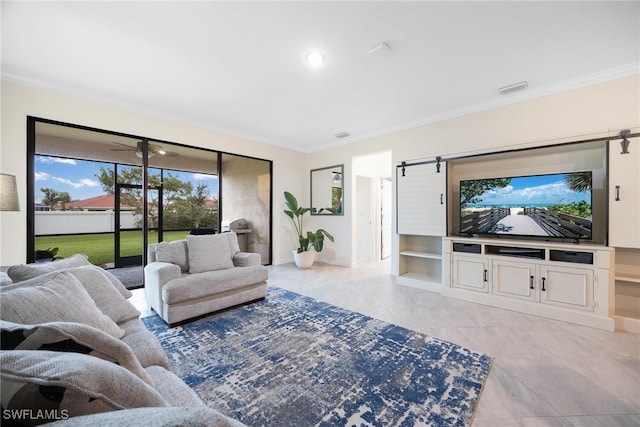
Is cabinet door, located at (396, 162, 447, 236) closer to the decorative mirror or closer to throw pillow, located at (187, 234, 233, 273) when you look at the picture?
the decorative mirror

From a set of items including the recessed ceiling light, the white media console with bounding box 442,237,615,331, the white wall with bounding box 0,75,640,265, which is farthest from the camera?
the white wall with bounding box 0,75,640,265

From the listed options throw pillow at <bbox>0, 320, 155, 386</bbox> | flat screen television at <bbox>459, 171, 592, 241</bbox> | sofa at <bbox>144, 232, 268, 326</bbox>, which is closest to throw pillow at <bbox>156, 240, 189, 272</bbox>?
sofa at <bbox>144, 232, 268, 326</bbox>

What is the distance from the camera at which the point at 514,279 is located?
2914mm

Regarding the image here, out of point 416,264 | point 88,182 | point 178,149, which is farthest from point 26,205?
point 416,264

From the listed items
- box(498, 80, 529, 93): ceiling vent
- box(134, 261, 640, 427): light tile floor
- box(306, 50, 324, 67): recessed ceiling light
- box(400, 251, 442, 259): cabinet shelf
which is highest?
box(306, 50, 324, 67): recessed ceiling light

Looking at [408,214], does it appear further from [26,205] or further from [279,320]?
[26,205]

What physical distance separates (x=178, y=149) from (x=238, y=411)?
4.06 metres

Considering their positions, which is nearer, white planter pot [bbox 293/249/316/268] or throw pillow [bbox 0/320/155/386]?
throw pillow [bbox 0/320/155/386]

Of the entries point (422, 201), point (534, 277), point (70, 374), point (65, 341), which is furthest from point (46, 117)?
point (534, 277)

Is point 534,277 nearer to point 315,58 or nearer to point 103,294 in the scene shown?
point 315,58

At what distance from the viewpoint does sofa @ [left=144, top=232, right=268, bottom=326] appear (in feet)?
8.24

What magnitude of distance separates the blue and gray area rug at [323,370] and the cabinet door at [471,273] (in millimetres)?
1345

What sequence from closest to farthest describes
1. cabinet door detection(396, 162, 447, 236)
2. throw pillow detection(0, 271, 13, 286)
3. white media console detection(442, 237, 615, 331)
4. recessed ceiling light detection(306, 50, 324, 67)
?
throw pillow detection(0, 271, 13, 286) < recessed ceiling light detection(306, 50, 324, 67) < white media console detection(442, 237, 615, 331) < cabinet door detection(396, 162, 447, 236)

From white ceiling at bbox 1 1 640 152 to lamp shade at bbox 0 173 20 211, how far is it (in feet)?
4.16
